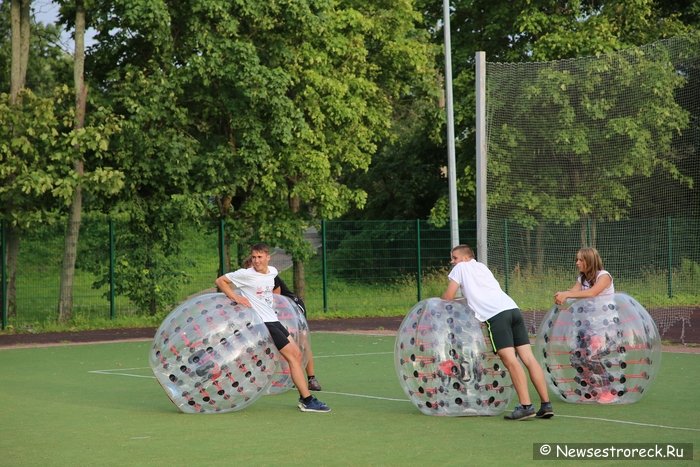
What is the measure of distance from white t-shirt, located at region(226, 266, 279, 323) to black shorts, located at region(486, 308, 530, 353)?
2.34 metres

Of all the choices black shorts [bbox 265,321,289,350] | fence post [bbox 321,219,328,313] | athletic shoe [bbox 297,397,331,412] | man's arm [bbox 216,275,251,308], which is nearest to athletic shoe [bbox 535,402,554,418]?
athletic shoe [bbox 297,397,331,412]

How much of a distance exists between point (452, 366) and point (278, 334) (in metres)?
1.90

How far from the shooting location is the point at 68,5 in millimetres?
26875

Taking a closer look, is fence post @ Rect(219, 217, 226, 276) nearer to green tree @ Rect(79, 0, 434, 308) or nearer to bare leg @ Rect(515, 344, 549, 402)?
green tree @ Rect(79, 0, 434, 308)

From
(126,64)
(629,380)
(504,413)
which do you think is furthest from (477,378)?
(126,64)

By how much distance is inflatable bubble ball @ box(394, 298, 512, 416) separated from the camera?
36.7ft

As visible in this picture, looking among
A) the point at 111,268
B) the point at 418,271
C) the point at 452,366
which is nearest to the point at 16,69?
the point at 111,268

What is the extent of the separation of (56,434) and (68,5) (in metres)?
17.8

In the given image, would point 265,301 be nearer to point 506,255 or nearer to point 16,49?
point 16,49

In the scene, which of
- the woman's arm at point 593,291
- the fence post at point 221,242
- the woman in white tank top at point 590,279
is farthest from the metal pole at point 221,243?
the woman's arm at point 593,291

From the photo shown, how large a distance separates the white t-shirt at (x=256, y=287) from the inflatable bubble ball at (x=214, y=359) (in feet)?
0.39

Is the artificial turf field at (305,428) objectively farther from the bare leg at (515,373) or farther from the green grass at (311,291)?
the green grass at (311,291)

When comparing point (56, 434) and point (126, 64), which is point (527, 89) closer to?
point (126, 64)

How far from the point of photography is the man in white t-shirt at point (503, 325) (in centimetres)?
1100
